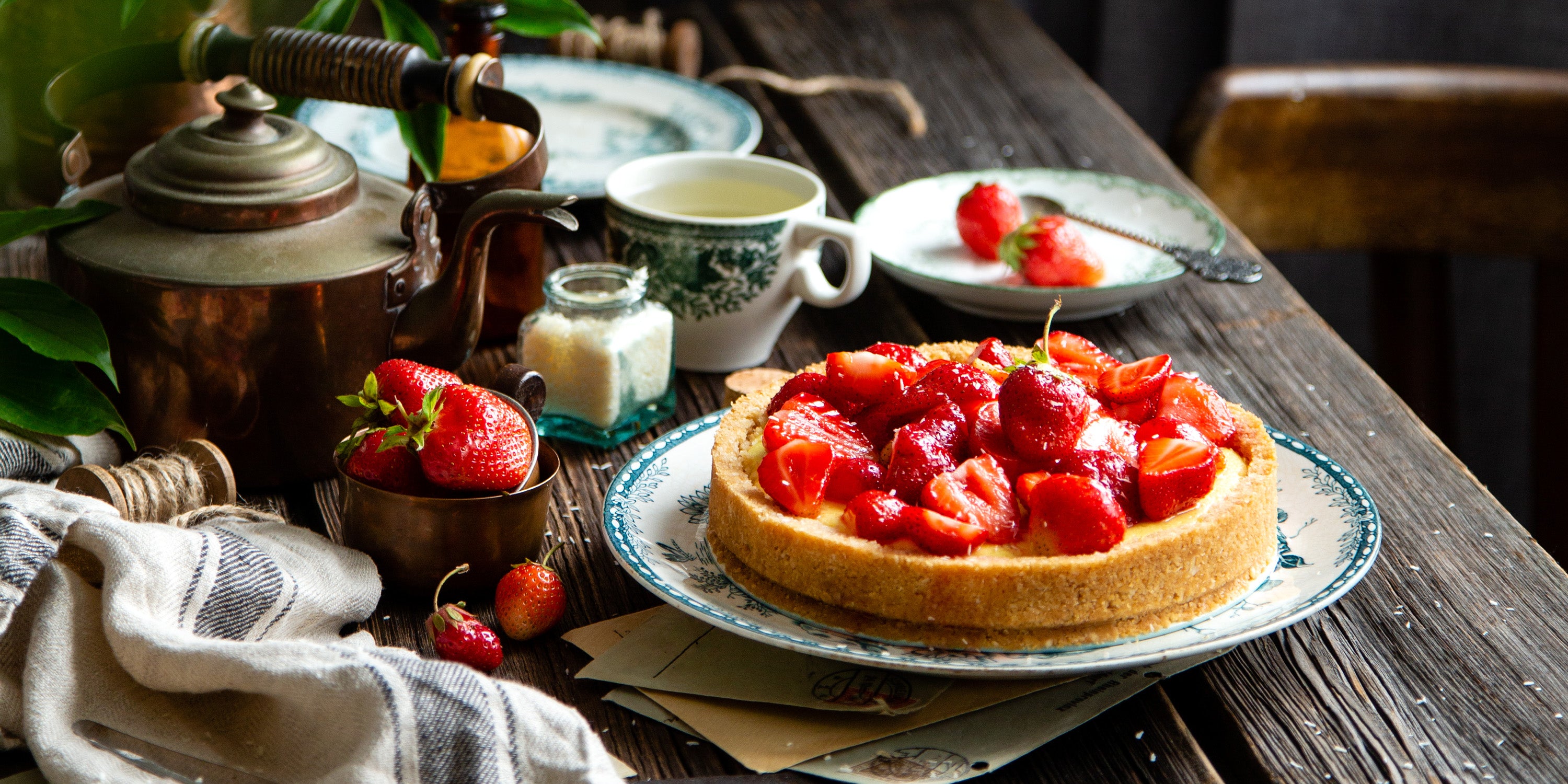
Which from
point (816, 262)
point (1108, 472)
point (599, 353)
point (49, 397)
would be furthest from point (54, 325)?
point (1108, 472)

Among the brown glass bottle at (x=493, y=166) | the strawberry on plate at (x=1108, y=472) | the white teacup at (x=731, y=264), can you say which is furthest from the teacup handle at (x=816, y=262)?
the strawberry on plate at (x=1108, y=472)

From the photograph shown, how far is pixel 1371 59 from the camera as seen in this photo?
2.99 meters

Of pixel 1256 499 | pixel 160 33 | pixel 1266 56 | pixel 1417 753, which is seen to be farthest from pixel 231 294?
pixel 1266 56

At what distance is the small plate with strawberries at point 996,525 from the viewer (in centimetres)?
90

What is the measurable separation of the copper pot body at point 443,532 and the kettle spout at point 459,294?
0.19 meters

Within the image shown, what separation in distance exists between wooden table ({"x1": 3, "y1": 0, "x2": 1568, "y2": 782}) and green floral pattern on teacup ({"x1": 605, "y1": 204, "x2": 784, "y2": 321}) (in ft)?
0.29

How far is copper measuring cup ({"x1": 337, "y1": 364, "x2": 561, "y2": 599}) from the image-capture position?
0.99 meters

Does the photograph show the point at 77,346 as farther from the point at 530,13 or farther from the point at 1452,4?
the point at 1452,4

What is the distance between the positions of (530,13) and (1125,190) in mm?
779

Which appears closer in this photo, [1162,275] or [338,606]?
[338,606]

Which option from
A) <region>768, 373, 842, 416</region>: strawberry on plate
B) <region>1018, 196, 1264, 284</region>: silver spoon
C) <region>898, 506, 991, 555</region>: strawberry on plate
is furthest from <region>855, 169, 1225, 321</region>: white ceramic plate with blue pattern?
<region>898, 506, 991, 555</region>: strawberry on plate

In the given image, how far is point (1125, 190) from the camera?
1807 mm

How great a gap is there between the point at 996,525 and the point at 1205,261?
0.74 m

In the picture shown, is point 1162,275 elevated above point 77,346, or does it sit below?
below
